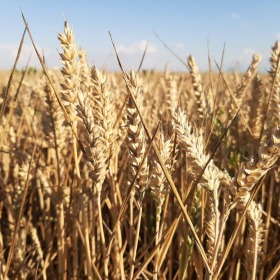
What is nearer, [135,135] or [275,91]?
[135,135]

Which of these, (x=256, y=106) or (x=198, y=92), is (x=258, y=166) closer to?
(x=198, y=92)

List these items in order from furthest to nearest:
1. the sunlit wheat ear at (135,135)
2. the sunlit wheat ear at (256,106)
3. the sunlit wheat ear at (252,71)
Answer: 1. the sunlit wheat ear at (256,106)
2. the sunlit wheat ear at (252,71)
3. the sunlit wheat ear at (135,135)

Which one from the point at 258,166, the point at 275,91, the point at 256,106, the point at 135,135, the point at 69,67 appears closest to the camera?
the point at 258,166

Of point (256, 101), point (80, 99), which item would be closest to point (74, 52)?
point (80, 99)

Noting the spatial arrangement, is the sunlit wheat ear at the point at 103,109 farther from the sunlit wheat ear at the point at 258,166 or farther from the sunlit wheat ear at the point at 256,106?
the sunlit wheat ear at the point at 256,106

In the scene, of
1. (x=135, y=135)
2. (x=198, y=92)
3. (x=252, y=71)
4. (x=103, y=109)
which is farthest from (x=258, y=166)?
(x=252, y=71)

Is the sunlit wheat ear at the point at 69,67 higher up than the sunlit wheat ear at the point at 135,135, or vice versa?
the sunlit wheat ear at the point at 69,67

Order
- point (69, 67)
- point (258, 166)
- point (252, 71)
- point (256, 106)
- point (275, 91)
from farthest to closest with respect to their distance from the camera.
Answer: point (256, 106) < point (252, 71) < point (275, 91) < point (69, 67) < point (258, 166)

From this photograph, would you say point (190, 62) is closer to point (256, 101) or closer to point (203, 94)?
point (203, 94)

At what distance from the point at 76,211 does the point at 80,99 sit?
1.80ft

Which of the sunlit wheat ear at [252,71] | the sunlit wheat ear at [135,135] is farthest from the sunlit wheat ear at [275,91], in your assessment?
the sunlit wheat ear at [135,135]

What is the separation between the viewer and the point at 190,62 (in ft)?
3.73

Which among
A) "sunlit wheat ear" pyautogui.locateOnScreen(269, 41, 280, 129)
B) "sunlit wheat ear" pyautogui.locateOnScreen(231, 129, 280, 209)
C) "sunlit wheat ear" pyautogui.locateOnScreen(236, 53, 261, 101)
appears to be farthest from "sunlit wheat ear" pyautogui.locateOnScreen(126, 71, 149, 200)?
"sunlit wheat ear" pyautogui.locateOnScreen(236, 53, 261, 101)

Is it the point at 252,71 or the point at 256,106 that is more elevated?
the point at 252,71
